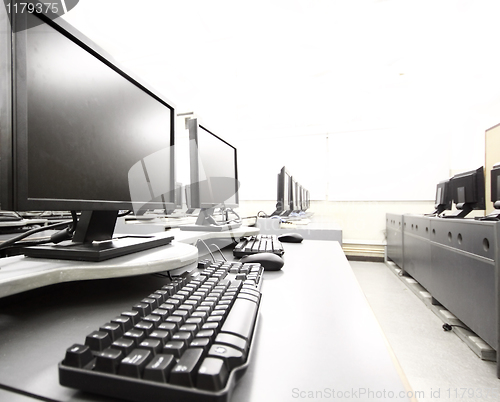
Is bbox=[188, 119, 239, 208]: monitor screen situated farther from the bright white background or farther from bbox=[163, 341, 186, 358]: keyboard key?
bbox=[163, 341, 186, 358]: keyboard key

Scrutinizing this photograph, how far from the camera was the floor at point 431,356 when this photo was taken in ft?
3.96

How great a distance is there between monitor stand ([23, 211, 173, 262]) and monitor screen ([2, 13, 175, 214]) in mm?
60

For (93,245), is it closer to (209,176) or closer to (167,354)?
(167,354)

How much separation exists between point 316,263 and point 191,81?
287 centimetres

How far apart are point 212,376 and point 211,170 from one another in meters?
1.02

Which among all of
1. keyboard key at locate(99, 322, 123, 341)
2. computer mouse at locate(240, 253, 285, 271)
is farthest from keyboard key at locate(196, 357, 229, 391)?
computer mouse at locate(240, 253, 285, 271)

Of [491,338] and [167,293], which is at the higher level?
[167,293]

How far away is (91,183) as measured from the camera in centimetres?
52

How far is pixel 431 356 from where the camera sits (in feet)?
4.91

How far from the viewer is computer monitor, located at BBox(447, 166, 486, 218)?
2355 mm

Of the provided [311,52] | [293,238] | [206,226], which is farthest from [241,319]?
[311,52]

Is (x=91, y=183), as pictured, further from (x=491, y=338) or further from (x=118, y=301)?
(x=491, y=338)

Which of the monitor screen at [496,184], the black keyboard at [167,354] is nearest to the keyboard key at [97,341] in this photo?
the black keyboard at [167,354]

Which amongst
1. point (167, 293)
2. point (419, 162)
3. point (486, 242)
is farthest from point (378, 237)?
point (167, 293)
